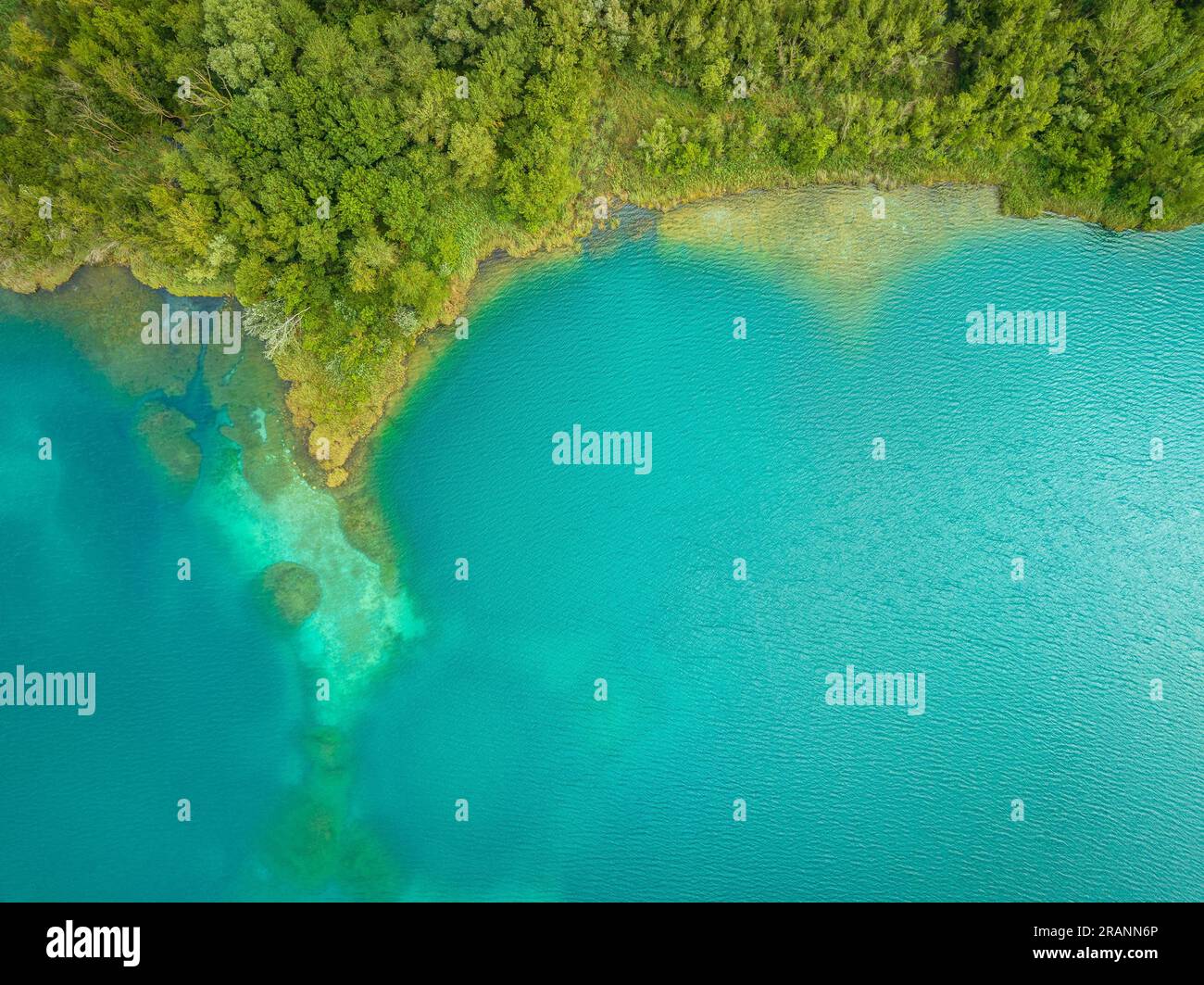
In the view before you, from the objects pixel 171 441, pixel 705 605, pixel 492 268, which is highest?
pixel 492 268

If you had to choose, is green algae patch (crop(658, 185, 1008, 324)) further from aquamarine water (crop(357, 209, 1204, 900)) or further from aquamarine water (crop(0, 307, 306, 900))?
aquamarine water (crop(0, 307, 306, 900))

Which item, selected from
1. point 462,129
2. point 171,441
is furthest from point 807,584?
point 171,441

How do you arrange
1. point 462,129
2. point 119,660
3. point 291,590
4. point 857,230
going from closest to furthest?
point 462,129, point 119,660, point 291,590, point 857,230

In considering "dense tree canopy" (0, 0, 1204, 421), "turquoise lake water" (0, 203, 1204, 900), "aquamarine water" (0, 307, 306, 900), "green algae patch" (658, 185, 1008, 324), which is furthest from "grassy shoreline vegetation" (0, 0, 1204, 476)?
"aquamarine water" (0, 307, 306, 900)

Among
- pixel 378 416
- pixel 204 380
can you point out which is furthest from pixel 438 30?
pixel 204 380

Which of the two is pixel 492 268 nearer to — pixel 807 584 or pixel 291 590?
pixel 291 590
